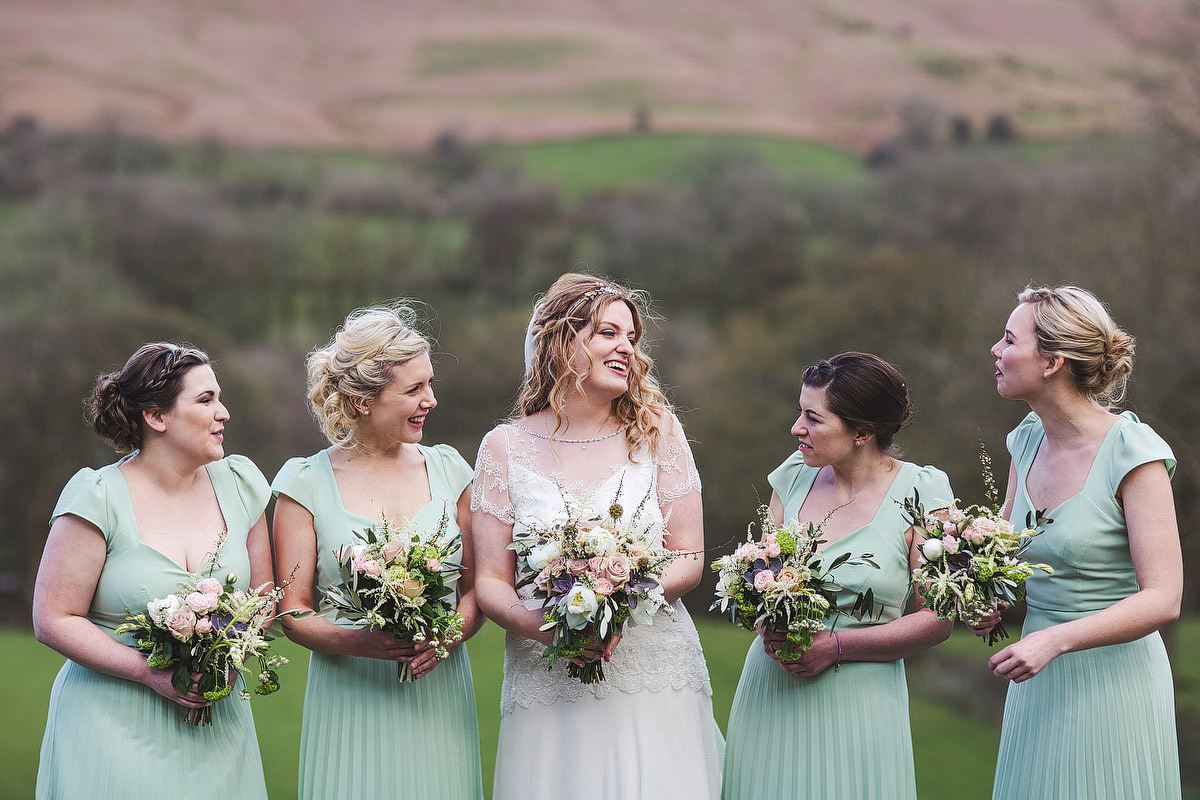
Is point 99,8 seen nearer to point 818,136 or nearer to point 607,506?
point 818,136

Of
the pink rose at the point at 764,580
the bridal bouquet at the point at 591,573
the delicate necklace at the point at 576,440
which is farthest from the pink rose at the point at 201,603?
the pink rose at the point at 764,580

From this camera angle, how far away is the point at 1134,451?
183 inches

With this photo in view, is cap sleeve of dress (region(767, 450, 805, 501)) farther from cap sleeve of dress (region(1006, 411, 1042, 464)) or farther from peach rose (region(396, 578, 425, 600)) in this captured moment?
peach rose (region(396, 578, 425, 600))

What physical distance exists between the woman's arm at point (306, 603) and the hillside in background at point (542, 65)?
2737 centimetres

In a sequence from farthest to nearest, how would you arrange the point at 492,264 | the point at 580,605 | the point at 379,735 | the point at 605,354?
the point at 492,264 → the point at 379,735 → the point at 605,354 → the point at 580,605

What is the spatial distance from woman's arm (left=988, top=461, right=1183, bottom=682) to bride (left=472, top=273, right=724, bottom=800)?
1.33 meters

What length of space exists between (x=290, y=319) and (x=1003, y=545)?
2617 cm

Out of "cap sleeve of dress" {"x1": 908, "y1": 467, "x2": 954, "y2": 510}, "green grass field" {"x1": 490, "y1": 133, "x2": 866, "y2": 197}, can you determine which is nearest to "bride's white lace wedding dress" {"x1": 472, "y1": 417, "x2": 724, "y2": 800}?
"cap sleeve of dress" {"x1": 908, "y1": 467, "x2": 954, "y2": 510}

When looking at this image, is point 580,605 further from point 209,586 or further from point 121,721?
point 121,721

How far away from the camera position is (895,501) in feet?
15.2

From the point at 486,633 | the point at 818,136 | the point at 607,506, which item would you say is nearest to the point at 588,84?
the point at 818,136

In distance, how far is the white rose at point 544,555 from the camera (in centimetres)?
426

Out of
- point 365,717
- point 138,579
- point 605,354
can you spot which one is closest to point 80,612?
point 138,579

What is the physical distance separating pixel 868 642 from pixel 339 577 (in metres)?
2.34
